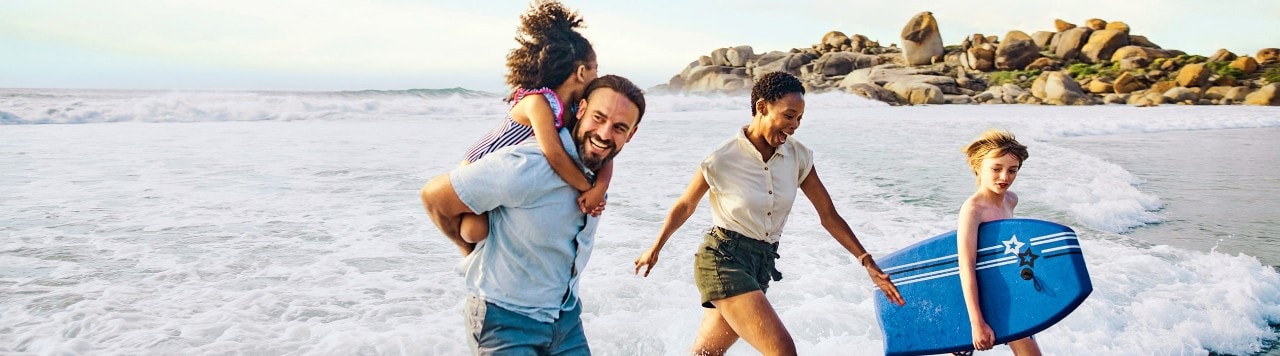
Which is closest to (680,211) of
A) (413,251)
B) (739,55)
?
(413,251)

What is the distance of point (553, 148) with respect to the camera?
2.42 m

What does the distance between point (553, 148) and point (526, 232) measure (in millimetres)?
246

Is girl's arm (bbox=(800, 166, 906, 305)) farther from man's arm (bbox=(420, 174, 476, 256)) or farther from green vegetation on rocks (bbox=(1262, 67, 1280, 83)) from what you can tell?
green vegetation on rocks (bbox=(1262, 67, 1280, 83))

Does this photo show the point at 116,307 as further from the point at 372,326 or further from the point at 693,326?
the point at 693,326

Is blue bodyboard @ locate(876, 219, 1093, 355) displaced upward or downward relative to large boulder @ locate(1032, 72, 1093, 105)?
upward

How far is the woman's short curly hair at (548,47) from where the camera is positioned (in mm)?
Result: 2828

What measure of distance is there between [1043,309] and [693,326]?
2.12 meters

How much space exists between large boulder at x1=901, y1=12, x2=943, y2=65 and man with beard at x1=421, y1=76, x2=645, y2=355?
55268 mm

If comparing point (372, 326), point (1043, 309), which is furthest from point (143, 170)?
point (1043, 309)

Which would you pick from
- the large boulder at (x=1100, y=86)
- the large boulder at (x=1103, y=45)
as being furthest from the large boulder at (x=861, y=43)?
the large boulder at (x=1100, y=86)

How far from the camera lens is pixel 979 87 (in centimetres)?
4569

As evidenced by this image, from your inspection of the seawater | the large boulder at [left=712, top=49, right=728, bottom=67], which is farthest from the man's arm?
the large boulder at [left=712, top=49, right=728, bottom=67]

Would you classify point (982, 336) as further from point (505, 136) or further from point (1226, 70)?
point (1226, 70)

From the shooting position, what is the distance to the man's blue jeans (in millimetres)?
2424
